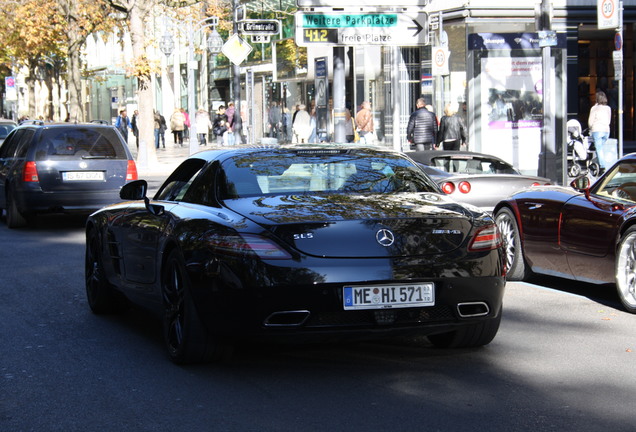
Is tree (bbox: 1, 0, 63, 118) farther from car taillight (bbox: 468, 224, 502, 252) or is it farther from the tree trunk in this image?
car taillight (bbox: 468, 224, 502, 252)

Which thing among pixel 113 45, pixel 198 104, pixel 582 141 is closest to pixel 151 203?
pixel 582 141

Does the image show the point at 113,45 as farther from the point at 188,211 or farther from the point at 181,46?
the point at 188,211

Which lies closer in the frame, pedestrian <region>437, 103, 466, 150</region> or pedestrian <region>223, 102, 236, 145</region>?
pedestrian <region>437, 103, 466, 150</region>

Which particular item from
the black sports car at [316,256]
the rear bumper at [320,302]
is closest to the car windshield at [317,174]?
the black sports car at [316,256]

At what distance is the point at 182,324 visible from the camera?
251 inches

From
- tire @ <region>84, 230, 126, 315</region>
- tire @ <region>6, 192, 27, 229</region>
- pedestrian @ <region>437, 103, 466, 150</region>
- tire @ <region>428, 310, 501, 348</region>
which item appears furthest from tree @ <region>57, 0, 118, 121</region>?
tire @ <region>428, 310, 501, 348</region>

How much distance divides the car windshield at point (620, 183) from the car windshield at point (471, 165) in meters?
5.44

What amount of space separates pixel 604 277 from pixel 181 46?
52.9 meters

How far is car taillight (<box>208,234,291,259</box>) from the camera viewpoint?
5.80m

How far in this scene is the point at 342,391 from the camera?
5719 mm

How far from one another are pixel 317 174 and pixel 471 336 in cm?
138

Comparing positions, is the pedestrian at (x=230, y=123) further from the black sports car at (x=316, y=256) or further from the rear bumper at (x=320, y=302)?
the rear bumper at (x=320, y=302)

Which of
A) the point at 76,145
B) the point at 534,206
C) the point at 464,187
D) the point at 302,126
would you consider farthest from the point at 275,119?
the point at 534,206

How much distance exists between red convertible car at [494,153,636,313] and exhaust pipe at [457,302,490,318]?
8.26 feet
